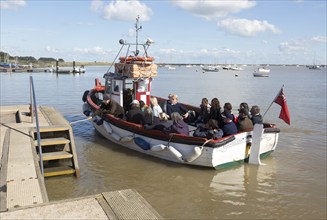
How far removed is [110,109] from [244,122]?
195 inches

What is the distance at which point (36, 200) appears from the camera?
4586mm

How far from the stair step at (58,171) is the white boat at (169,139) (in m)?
2.46

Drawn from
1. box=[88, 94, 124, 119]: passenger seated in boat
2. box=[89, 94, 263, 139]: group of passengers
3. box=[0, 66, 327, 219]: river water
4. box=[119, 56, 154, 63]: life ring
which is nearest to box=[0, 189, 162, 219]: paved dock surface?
box=[0, 66, 327, 219]: river water

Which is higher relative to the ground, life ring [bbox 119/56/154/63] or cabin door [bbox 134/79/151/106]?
life ring [bbox 119/56/154/63]

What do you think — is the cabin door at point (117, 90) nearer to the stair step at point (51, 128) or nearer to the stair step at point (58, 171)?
the stair step at point (51, 128)

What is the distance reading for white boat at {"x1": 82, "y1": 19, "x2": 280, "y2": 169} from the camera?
8641mm

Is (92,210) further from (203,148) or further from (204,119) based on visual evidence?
(204,119)

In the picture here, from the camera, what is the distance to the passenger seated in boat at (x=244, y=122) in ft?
30.2

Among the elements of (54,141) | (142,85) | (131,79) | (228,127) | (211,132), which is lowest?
(54,141)

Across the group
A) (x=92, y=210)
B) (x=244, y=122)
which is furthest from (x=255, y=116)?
(x=92, y=210)

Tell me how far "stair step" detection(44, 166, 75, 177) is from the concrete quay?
1.01 meters

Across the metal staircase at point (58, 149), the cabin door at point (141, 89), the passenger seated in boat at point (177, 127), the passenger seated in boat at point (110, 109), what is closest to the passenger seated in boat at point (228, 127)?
the passenger seated in boat at point (177, 127)

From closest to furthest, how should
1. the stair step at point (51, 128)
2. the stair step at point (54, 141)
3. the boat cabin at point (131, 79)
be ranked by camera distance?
the stair step at point (54, 141), the stair step at point (51, 128), the boat cabin at point (131, 79)

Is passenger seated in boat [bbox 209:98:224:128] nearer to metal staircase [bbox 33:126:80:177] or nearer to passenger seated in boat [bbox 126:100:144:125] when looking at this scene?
passenger seated in boat [bbox 126:100:144:125]
